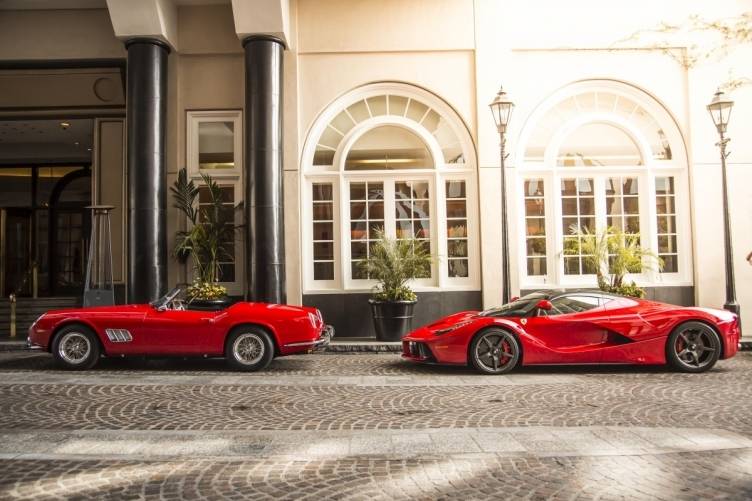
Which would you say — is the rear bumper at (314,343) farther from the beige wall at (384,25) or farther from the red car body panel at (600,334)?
the beige wall at (384,25)

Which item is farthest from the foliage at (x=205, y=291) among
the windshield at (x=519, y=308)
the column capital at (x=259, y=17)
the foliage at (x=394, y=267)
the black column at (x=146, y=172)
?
the windshield at (x=519, y=308)

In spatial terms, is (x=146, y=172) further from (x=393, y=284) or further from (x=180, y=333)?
(x=393, y=284)

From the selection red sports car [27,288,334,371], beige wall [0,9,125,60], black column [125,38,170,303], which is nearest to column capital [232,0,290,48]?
black column [125,38,170,303]

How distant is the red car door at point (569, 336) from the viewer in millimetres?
8078

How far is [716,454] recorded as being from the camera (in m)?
4.38

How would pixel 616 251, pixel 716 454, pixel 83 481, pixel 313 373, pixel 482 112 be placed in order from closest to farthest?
pixel 83 481 < pixel 716 454 < pixel 313 373 < pixel 616 251 < pixel 482 112

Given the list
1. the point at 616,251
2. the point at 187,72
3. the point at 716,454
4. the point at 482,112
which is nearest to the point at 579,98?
the point at 482,112

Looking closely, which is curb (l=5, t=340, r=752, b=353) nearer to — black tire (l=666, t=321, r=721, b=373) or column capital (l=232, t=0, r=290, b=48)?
black tire (l=666, t=321, r=721, b=373)

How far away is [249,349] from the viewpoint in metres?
8.55

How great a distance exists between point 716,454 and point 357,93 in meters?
10.6

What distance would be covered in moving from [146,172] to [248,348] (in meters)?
5.54

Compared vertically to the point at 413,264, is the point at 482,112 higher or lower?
higher

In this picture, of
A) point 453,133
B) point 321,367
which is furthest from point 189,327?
point 453,133

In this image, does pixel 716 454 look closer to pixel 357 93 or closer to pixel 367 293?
pixel 367 293
